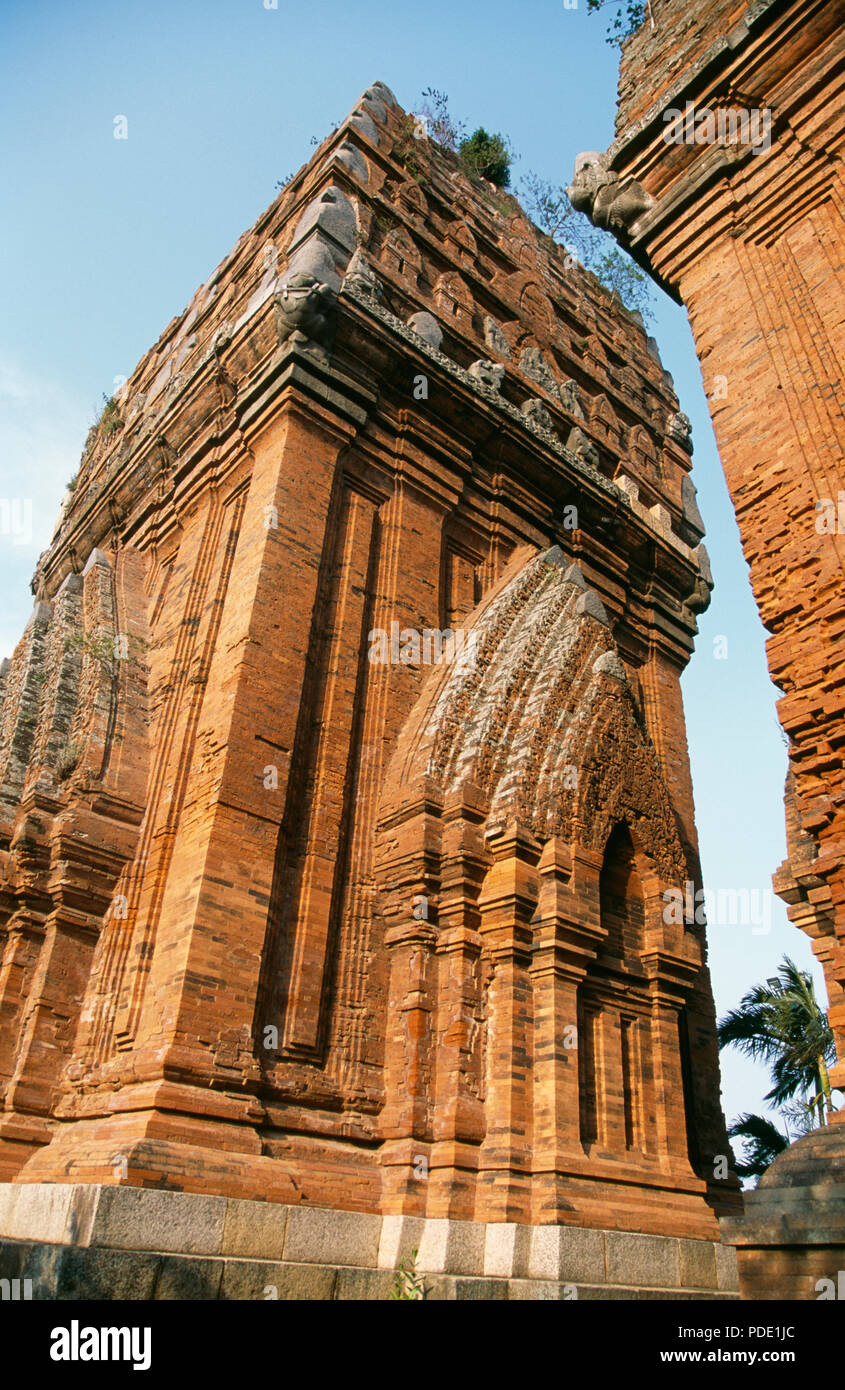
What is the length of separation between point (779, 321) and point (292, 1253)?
7630 mm

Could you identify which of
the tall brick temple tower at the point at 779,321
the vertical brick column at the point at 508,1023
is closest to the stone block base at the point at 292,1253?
the vertical brick column at the point at 508,1023

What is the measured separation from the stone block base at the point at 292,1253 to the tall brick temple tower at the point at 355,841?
0.03 m

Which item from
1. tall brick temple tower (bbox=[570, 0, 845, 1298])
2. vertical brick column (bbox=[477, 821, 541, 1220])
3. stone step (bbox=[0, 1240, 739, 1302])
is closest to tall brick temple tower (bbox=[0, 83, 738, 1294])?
vertical brick column (bbox=[477, 821, 541, 1220])

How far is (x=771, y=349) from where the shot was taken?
7.05m

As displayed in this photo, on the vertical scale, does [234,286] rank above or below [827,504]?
above

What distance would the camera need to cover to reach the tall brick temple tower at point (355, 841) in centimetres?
701

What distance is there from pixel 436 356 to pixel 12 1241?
32.3 feet

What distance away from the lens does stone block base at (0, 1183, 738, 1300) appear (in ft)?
17.7

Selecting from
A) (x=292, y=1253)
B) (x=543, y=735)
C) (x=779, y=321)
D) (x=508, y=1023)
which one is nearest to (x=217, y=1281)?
(x=292, y=1253)

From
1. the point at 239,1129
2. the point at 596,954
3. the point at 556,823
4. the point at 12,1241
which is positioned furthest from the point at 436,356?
the point at 12,1241

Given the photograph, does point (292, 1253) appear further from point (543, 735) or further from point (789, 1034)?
point (789, 1034)

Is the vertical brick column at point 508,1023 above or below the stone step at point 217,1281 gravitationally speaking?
above

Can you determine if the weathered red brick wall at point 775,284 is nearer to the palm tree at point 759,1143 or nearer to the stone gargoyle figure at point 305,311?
the stone gargoyle figure at point 305,311
